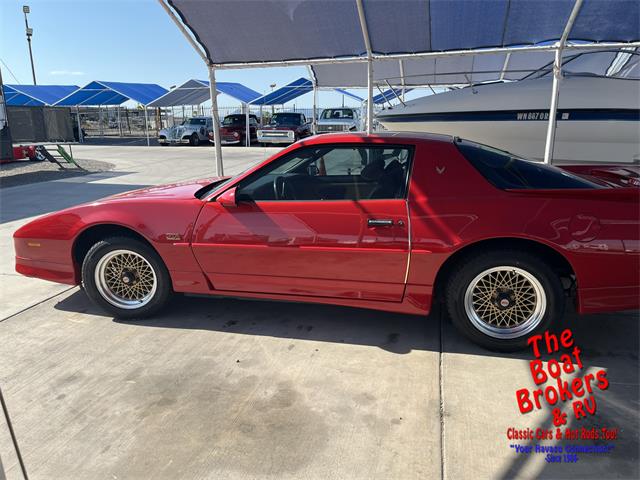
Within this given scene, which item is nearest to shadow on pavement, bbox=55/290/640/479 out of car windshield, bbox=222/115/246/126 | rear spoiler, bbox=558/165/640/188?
rear spoiler, bbox=558/165/640/188

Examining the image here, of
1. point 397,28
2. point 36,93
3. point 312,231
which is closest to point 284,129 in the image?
point 397,28

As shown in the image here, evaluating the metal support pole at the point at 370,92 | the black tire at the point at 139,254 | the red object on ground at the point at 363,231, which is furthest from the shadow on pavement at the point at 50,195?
the metal support pole at the point at 370,92

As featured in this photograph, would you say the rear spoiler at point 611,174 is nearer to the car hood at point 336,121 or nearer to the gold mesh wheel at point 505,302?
the gold mesh wheel at point 505,302

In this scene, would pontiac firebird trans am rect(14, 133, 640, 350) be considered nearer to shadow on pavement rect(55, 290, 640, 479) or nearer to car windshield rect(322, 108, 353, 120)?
shadow on pavement rect(55, 290, 640, 479)

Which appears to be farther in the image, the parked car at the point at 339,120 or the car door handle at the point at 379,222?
the parked car at the point at 339,120

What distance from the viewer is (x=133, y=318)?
3.71 m

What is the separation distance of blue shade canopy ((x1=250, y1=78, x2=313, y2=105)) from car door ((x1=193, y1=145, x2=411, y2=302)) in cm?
2435

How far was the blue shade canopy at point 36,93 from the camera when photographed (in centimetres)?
3092

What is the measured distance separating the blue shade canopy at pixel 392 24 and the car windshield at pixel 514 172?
343 cm

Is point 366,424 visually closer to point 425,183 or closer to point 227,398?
point 227,398

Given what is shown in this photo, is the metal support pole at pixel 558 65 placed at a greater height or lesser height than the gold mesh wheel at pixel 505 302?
greater

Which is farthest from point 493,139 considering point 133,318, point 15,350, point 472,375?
point 15,350

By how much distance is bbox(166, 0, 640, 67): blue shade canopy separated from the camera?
5840mm

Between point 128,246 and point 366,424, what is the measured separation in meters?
2.25
